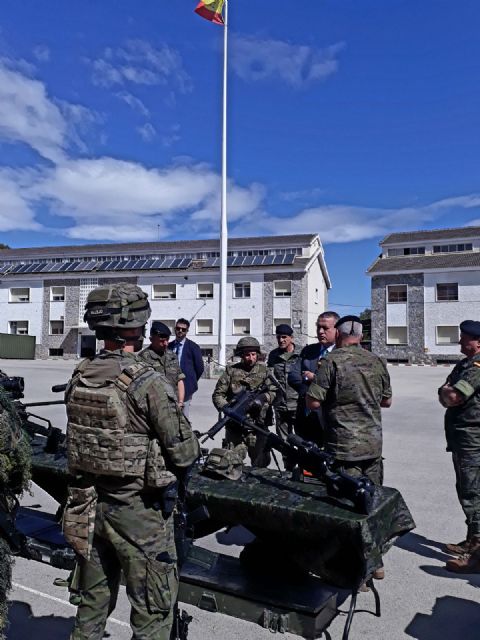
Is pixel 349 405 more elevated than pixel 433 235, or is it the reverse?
pixel 433 235

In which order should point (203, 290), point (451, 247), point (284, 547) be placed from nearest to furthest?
point (284, 547), point (203, 290), point (451, 247)

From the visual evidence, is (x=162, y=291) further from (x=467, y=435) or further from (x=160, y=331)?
(x=467, y=435)

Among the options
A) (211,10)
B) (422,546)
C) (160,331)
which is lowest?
(422,546)

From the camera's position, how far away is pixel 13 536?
105 inches

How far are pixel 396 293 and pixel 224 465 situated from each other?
117 ft

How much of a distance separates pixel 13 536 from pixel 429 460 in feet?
20.9

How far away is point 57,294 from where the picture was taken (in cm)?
4134

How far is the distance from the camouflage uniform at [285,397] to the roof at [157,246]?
3461cm

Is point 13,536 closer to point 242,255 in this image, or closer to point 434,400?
point 434,400

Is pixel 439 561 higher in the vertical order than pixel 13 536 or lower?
lower

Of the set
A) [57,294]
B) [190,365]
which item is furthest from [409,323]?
[190,365]

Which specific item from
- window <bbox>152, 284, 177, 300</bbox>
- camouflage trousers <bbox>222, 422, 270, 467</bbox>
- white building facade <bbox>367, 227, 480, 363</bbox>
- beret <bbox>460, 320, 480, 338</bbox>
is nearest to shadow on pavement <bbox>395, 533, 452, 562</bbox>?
camouflage trousers <bbox>222, 422, 270, 467</bbox>

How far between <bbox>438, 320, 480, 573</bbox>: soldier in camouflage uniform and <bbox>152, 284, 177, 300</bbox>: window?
35.3m

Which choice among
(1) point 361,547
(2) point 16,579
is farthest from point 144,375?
(2) point 16,579
